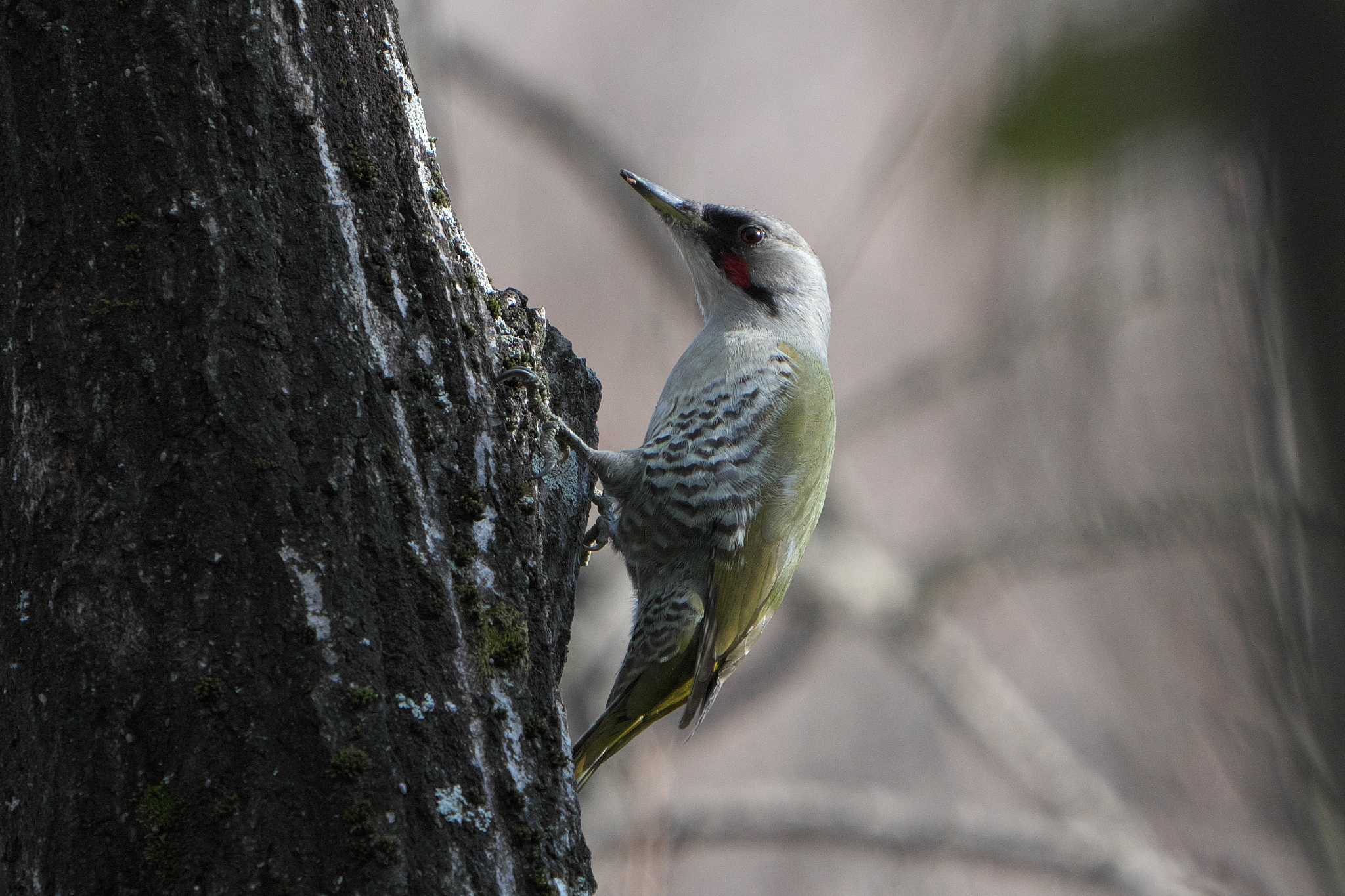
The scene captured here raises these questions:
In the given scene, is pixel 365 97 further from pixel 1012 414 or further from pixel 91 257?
pixel 1012 414

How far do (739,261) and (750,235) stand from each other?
0.34ft

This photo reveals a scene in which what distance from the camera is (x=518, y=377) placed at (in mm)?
2412

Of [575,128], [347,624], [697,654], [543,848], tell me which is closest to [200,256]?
[347,624]

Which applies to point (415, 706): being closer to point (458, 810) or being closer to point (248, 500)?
point (458, 810)

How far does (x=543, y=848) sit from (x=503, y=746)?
0.15 meters

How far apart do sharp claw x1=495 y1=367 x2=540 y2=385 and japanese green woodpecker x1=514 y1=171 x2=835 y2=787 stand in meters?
0.91

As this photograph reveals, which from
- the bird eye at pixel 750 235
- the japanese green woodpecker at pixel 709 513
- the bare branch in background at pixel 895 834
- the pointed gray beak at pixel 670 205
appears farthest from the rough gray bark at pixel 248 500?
the bare branch in background at pixel 895 834

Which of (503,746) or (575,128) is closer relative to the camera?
(503,746)

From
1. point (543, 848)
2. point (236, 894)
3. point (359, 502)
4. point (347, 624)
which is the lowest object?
point (236, 894)

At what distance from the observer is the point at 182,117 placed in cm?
196

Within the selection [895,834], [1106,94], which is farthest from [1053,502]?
[895,834]

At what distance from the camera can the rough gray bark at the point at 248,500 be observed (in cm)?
169

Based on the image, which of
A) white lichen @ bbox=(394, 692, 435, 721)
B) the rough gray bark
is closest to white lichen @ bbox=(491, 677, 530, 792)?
the rough gray bark

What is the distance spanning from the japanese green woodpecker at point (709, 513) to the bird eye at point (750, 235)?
522 millimetres
